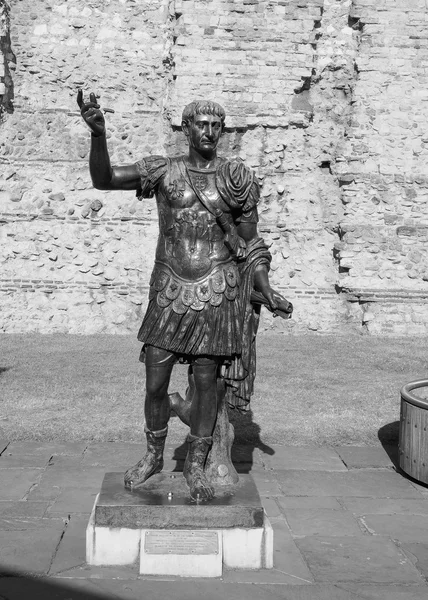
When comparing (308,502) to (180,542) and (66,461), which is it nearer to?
(180,542)

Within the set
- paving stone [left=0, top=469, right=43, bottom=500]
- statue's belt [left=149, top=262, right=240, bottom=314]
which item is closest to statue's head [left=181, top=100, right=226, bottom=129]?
statue's belt [left=149, top=262, right=240, bottom=314]

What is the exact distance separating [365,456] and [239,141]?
22.7 ft

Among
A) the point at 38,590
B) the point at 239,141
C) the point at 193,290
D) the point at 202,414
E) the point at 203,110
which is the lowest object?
the point at 38,590

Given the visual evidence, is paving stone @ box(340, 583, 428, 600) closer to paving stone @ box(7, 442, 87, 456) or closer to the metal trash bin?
the metal trash bin

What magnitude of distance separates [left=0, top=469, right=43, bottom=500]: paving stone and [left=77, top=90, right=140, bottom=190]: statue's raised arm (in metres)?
2.14

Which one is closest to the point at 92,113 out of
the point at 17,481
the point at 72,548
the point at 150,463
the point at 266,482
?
the point at 150,463

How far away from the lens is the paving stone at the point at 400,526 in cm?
462

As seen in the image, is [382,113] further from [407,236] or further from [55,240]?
[55,240]

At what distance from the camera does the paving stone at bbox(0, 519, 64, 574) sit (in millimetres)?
4074

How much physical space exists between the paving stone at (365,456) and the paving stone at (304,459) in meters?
0.07

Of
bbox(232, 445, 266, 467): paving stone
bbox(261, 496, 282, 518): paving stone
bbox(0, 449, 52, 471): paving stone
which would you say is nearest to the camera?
bbox(261, 496, 282, 518): paving stone

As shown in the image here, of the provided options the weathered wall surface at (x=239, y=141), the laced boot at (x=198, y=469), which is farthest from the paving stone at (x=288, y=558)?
the weathered wall surface at (x=239, y=141)

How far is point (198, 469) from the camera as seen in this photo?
4.27 meters

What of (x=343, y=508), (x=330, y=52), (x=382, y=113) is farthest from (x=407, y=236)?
(x=343, y=508)
